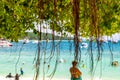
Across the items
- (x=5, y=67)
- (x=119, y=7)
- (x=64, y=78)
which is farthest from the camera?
(x=5, y=67)

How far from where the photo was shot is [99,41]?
198 centimetres

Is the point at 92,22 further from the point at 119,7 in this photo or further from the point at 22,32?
the point at 22,32

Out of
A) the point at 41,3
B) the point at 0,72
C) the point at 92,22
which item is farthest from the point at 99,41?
the point at 0,72

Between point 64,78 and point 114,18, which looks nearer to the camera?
point 114,18

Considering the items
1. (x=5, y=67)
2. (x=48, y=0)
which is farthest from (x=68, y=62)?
(x=48, y=0)

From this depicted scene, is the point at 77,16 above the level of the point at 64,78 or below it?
above

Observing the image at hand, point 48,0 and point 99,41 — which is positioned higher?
point 48,0

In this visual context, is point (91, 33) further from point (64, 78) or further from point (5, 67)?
point (5, 67)

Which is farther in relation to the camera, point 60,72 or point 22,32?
point 60,72

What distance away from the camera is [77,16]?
6.22ft

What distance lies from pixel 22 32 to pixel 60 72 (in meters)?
29.3

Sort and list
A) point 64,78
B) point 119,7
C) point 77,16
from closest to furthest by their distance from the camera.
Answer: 1. point 77,16
2. point 119,7
3. point 64,78

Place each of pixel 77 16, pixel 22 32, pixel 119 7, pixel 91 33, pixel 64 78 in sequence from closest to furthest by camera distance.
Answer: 1. pixel 77 16
2. pixel 91 33
3. pixel 119 7
4. pixel 22 32
5. pixel 64 78

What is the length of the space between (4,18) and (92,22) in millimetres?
9433
